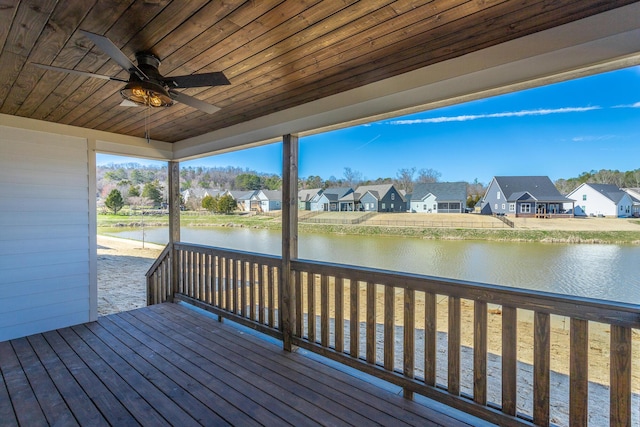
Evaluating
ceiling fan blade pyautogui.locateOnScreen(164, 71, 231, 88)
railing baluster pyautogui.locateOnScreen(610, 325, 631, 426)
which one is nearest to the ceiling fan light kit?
ceiling fan blade pyautogui.locateOnScreen(164, 71, 231, 88)

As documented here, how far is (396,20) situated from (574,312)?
1880 mm

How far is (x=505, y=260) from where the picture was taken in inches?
75.5

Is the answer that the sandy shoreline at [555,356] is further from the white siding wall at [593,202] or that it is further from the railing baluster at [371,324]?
the white siding wall at [593,202]

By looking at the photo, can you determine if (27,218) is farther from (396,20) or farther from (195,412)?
(396,20)

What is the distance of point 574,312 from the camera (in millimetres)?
1663

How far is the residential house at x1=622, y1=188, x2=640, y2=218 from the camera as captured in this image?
1.55m

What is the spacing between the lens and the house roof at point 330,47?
1.49m

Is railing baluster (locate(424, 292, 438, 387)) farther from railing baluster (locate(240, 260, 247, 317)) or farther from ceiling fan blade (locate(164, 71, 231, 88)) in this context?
railing baluster (locate(240, 260, 247, 317))

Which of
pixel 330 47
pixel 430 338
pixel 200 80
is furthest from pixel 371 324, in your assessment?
pixel 200 80

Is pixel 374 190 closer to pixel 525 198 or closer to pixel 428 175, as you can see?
pixel 428 175

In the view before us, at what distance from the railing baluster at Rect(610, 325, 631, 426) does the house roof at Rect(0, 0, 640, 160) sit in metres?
1.43

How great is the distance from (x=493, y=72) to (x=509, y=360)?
1798mm

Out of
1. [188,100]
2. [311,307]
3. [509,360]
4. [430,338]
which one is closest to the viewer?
[509,360]

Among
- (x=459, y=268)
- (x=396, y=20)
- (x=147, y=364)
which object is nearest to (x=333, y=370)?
(x=459, y=268)
